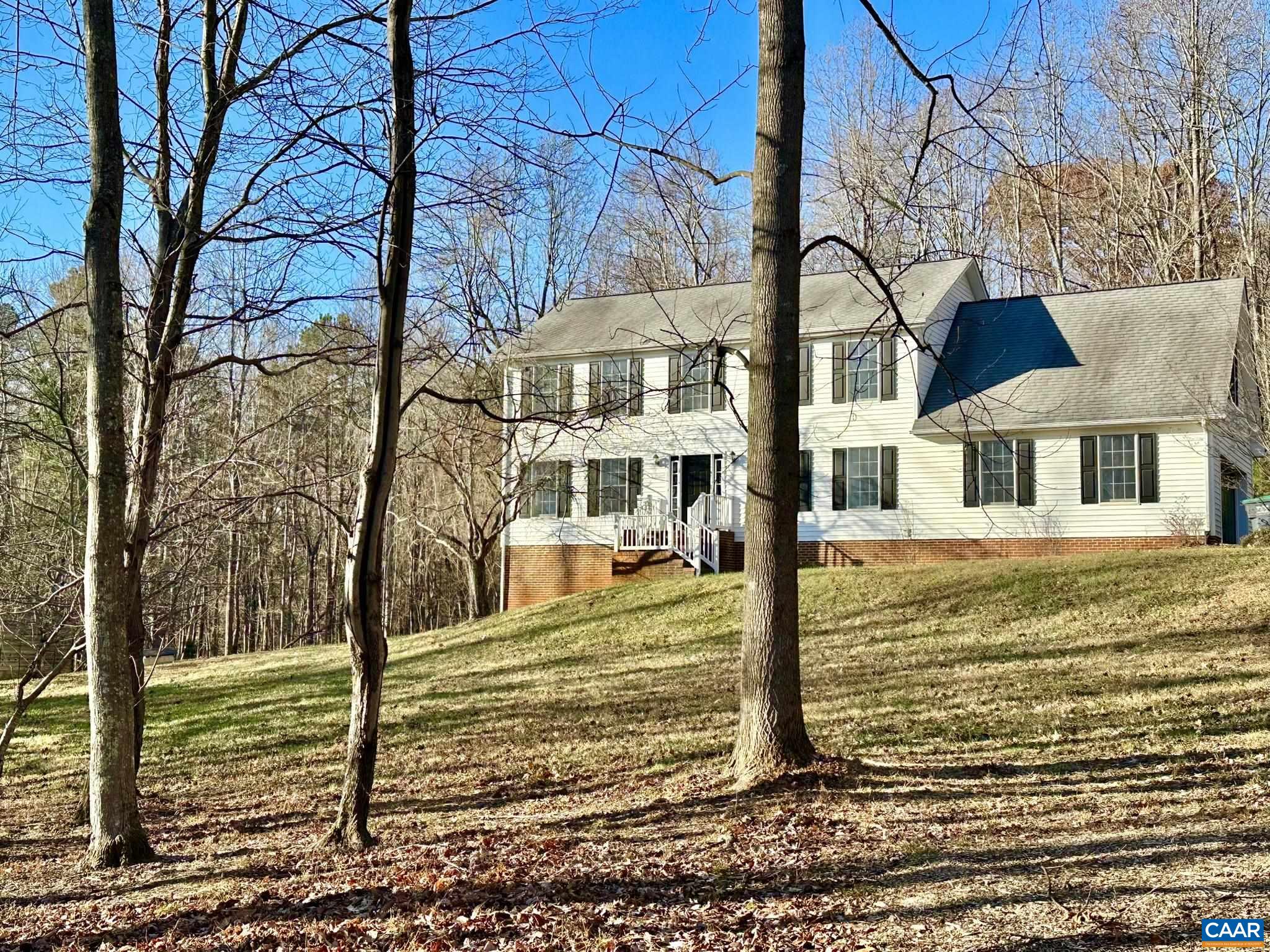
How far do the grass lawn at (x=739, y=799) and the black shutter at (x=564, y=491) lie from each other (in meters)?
8.19

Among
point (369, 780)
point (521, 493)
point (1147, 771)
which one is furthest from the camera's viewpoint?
point (521, 493)

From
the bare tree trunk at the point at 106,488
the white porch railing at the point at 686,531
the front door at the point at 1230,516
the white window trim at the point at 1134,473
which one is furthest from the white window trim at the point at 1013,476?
the bare tree trunk at the point at 106,488

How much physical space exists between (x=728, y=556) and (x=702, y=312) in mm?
5525

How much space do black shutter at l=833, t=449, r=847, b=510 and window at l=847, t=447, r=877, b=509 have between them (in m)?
0.06

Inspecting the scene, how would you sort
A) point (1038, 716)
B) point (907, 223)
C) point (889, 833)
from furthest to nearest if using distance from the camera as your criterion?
point (907, 223) < point (1038, 716) < point (889, 833)

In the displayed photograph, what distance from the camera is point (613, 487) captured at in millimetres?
23141

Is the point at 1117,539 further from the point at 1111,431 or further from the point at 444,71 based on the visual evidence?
the point at 444,71

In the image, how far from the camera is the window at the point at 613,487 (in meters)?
23.0

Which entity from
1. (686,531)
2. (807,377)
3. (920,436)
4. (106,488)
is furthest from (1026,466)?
(106,488)

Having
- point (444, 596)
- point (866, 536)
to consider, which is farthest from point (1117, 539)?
point (444, 596)

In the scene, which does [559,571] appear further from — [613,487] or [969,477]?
[969,477]

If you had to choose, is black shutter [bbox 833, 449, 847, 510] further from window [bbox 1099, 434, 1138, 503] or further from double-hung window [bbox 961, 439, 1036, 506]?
window [bbox 1099, 434, 1138, 503]

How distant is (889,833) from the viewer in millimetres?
5480

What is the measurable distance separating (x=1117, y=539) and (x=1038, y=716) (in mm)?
11589
